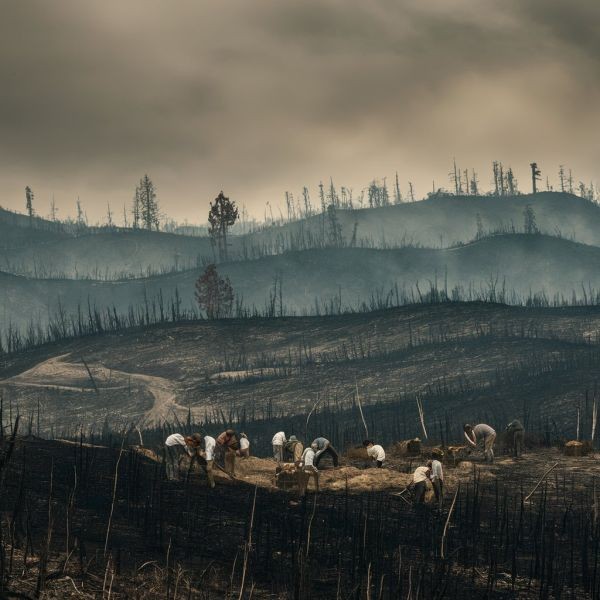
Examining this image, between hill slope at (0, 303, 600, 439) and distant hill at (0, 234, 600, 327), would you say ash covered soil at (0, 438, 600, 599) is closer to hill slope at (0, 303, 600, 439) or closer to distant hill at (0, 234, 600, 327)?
hill slope at (0, 303, 600, 439)

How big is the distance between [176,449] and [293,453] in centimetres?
558

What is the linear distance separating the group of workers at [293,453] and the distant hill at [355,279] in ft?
354

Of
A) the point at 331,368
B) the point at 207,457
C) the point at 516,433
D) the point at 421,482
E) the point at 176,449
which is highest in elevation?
the point at 331,368

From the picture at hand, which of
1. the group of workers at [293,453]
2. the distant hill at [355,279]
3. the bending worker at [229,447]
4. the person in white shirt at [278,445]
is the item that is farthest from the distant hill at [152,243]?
the bending worker at [229,447]

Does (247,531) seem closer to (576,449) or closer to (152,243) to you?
(576,449)

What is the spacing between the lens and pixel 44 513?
22.2m

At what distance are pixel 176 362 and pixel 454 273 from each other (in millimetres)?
85132

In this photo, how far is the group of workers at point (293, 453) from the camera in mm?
25422

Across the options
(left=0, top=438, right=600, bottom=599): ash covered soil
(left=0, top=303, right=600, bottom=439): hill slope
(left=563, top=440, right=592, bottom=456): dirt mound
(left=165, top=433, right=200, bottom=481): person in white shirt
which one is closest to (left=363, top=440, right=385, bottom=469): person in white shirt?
(left=0, top=438, right=600, bottom=599): ash covered soil

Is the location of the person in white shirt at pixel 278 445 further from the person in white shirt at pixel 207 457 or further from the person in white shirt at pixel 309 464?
the person in white shirt at pixel 207 457

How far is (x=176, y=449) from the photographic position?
27406 mm

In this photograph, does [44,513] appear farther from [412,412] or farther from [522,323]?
[522,323]

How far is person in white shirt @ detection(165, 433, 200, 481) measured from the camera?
27.0 metres

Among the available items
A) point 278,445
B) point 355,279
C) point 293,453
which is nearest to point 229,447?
point 293,453
